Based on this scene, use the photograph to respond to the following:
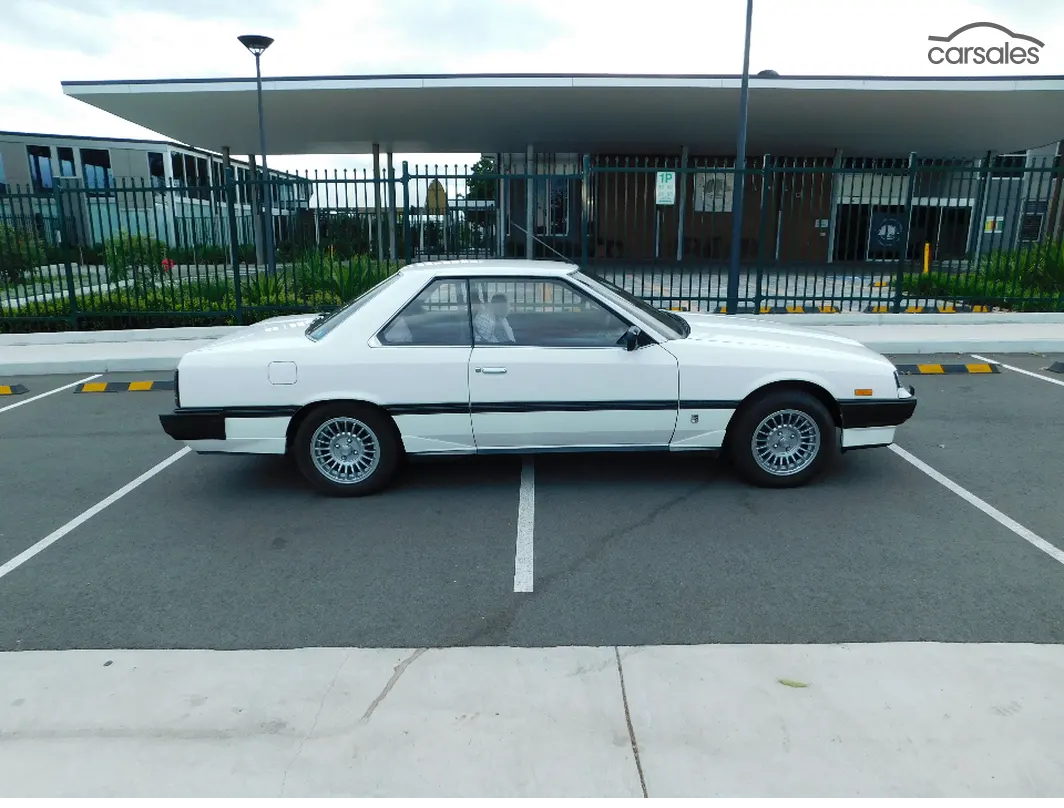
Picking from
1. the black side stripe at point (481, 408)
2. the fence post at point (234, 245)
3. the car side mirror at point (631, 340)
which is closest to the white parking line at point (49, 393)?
the fence post at point (234, 245)

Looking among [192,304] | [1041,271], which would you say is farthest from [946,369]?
[192,304]

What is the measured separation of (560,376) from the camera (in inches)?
197

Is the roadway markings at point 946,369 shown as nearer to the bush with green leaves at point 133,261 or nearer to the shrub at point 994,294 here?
the shrub at point 994,294

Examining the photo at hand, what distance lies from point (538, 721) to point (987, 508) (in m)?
Result: 3.64

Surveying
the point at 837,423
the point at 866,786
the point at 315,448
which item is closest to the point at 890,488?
the point at 837,423

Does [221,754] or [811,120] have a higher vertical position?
[811,120]

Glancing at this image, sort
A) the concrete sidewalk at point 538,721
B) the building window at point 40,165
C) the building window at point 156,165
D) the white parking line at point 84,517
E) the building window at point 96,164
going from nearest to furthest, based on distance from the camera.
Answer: the concrete sidewalk at point 538,721
the white parking line at point 84,517
the building window at point 40,165
the building window at point 96,164
the building window at point 156,165

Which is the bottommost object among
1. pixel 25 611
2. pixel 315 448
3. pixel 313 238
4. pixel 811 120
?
pixel 25 611

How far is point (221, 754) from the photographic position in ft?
9.03

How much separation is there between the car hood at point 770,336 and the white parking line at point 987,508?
1.02 m

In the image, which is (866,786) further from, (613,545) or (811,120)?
(811,120)

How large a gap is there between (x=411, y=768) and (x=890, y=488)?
4.03 metres

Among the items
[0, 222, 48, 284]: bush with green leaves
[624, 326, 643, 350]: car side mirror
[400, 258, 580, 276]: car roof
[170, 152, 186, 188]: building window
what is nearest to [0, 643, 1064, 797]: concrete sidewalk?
[624, 326, 643, 350]: car side mirror

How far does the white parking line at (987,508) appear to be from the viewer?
4.33 metres
